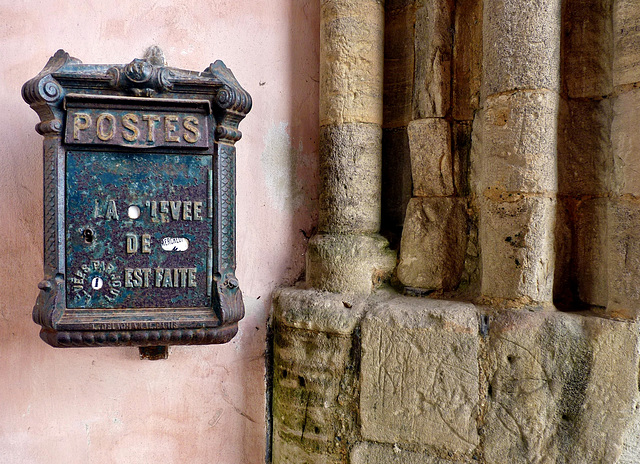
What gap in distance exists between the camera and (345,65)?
1.79 meters

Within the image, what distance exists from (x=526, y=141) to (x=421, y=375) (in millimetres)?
851

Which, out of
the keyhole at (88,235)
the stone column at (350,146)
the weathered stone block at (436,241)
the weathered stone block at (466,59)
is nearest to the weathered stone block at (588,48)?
the weathered stone block at (466,59)

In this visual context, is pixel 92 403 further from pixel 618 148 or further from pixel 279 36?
pixel 618 148

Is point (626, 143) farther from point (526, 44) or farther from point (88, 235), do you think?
point (88, 235)

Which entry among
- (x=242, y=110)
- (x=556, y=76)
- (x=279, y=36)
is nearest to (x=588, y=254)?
(x=556, y=76)

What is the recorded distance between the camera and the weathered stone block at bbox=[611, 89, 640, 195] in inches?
56.7

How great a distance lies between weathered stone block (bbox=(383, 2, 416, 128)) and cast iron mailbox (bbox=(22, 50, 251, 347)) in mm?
691

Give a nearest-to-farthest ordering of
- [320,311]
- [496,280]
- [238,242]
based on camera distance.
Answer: [496,280], [320,311], [238,242]

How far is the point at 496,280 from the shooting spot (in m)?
1.60

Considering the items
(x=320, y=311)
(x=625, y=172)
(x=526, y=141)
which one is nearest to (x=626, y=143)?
(x=625, y=172)

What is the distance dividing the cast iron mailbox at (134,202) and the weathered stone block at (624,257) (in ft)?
3.98

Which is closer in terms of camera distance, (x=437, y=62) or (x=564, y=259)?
(x=564, y=259)

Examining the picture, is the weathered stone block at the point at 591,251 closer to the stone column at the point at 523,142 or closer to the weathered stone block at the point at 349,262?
the stone column at the point at 523,142

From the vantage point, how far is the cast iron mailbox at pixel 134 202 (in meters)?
1.45
